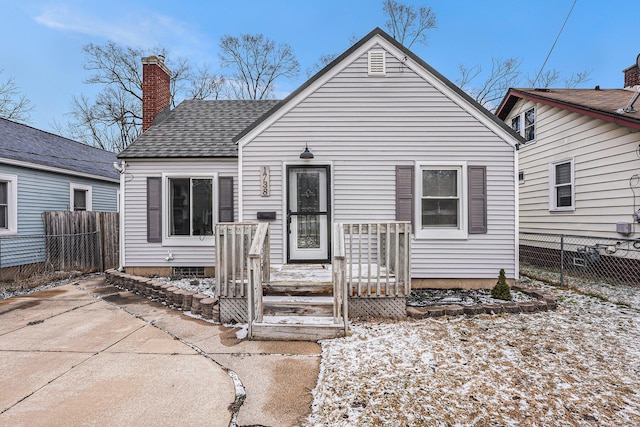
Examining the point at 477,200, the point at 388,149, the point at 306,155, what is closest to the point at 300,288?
the point at 306,155

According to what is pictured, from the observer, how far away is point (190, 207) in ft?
24.2

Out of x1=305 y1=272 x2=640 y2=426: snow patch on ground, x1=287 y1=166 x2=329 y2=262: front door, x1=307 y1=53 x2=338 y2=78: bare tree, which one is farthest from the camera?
x1=307 y1=53 x2=338 y2=78: bare tree

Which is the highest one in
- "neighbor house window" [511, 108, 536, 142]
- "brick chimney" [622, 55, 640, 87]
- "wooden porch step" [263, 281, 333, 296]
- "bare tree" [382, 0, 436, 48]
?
"bare tree" [382, 0, 436, 48]

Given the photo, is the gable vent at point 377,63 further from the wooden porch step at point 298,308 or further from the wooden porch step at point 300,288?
the wooden porch step at point 298,308

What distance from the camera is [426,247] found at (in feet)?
20.3

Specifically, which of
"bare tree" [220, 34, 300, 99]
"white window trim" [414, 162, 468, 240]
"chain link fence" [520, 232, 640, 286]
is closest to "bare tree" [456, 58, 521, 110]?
"bare tree" [220, 34, 300, 99]

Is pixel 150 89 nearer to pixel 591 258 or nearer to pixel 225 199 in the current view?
pixel 225 199

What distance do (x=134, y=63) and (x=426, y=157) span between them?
72.4 feet

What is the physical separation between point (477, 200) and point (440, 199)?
659mm

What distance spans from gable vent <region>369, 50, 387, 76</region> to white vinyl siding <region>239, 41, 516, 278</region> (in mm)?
94

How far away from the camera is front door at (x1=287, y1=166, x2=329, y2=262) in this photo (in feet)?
20.5

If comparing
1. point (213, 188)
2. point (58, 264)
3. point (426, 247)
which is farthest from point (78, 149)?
point (426, 247)

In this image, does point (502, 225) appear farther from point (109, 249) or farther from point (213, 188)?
point (109, 249)

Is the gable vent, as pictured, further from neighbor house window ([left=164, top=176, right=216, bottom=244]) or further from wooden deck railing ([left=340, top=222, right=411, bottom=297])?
neighbor house window ([left=164, top=176, right=216, bottom=244])
